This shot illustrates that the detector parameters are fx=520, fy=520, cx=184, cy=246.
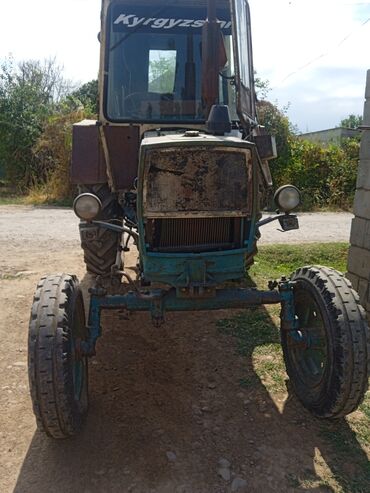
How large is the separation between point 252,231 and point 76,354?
1319mm

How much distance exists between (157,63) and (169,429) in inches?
121

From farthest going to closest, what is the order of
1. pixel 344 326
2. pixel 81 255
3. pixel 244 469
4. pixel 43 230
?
pixel 43 230 → pixel 81 255 → pixel 344 326 → pixel 244 469

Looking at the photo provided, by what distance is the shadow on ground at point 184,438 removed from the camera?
2670mm

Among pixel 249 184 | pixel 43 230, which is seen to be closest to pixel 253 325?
pixel 249 184

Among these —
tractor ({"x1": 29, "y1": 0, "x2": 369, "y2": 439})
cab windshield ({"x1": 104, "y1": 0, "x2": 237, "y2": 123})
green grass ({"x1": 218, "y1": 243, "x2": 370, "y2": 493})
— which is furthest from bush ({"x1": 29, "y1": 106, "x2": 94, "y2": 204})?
tractor ({"x1": 29, "y1": 0, "x2": 369, "y2": 439})

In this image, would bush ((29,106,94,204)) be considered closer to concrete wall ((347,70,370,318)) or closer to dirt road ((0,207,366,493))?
dirt road ((0,207,366,493))

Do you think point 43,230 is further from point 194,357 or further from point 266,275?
point 194,357

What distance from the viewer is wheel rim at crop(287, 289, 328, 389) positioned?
10.8 feet

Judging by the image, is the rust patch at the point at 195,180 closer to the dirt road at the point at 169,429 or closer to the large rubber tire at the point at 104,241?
the dirt road at the point at 169,429

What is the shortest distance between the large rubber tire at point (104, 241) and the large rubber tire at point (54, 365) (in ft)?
5.21

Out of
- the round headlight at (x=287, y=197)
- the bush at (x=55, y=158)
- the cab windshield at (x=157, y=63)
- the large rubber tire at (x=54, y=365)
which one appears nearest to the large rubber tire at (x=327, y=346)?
the round headlight at (x=287, y=197)

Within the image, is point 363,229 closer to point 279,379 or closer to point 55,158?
point 279,379


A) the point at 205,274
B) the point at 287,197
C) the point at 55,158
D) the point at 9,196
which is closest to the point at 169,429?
the point at 205,274

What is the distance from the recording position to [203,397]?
3.48 metres
